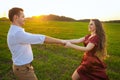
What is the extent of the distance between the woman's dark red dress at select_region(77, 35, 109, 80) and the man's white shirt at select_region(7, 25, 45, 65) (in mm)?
1914

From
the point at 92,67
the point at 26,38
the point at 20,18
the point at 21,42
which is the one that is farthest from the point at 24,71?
the point at 92,67

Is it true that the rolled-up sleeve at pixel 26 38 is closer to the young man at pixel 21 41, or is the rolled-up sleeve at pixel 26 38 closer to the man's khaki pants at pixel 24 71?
the young man at pixel 21 41

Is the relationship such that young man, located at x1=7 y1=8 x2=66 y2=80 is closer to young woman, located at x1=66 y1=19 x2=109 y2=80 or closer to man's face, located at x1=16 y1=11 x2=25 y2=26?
man's face, located at x1=16 y1=11 x2=25 y2=26

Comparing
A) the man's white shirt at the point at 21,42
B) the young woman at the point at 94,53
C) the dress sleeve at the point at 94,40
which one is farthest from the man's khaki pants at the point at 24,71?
the dress sleeve at the point at 94,40

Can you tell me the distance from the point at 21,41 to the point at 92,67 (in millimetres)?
2435

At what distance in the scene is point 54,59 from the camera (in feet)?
43.5

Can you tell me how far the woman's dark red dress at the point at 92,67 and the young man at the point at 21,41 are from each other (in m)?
1.59

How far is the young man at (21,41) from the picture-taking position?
6.09 m

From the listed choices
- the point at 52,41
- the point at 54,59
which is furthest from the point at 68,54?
the point at 52,41

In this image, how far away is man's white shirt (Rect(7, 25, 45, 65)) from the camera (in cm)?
608

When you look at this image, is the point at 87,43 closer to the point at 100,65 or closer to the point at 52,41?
the point at 100,65

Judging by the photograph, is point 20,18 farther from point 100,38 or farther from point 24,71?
point 100,38

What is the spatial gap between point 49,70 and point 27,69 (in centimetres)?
520

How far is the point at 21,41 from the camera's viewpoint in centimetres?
611
